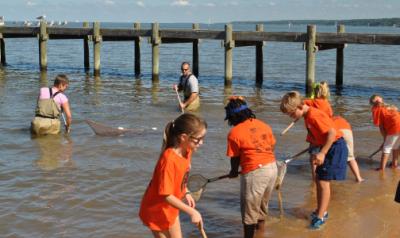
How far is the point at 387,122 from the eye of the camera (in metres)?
8.58

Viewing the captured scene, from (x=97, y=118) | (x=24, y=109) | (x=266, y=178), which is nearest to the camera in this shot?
(x=266, y=178)

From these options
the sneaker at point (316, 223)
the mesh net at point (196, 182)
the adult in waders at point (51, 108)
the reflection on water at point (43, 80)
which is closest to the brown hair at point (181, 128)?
the mesh net at point (196, 182)

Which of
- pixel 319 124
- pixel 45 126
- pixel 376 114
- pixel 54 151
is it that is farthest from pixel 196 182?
pixel 45 126

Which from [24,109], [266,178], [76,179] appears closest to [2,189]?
[76,179]

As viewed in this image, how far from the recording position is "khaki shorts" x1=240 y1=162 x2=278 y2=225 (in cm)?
553

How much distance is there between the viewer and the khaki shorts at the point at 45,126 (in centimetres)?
1118

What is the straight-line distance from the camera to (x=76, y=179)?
841 centimetres

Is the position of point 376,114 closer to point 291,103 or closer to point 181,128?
point 291,103

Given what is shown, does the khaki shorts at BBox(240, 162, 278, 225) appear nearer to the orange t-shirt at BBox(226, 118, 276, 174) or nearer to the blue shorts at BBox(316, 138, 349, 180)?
the orange t-shirt at BBox(226, 118, 276, 174)

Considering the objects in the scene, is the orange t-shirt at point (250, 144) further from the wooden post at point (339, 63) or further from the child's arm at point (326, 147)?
the wooden post at point (339, 63)

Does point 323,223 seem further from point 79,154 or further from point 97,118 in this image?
point 97,118

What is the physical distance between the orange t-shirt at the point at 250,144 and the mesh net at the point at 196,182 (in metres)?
0.64

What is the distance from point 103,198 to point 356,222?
3.22 metres

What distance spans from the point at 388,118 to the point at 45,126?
6.43 metres
